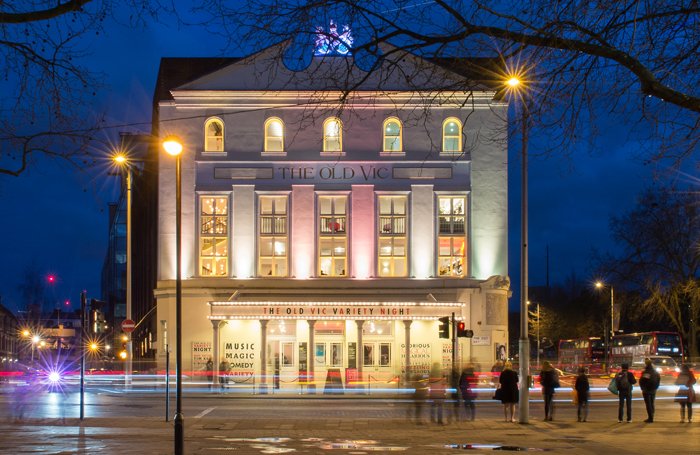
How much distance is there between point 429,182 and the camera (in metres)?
37.0

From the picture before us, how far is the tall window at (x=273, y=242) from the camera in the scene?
37.1m

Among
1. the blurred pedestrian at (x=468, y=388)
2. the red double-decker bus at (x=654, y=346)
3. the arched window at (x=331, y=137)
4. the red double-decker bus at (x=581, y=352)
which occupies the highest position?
the arched window at (x=331, y=137)

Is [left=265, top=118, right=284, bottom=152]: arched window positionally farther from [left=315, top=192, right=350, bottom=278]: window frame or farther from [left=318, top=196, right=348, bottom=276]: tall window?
[left=318, top=196, right=348, bottom=276]: tall window

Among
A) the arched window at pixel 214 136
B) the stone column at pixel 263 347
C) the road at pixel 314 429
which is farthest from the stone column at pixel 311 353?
the arched window at pixel 214 136

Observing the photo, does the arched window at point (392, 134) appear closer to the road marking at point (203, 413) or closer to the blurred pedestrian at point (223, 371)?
the blurred pedestrian at point (223, 371)

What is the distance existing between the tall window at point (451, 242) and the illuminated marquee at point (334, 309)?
2.43m

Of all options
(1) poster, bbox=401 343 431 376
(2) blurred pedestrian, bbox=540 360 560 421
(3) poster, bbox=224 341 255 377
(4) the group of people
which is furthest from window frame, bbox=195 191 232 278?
(2) blurred pedestrian, bbox=540 360 560 421

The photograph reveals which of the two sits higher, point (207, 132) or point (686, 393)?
point (207, 132)

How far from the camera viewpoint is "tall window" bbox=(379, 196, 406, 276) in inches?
1463

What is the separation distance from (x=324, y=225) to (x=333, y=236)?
769mm

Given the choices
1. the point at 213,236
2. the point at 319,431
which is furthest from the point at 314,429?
the point at 213,236

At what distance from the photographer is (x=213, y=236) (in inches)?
1455

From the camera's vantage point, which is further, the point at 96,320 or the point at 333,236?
the point at 333,236

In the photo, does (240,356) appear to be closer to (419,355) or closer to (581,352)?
(419,355)
